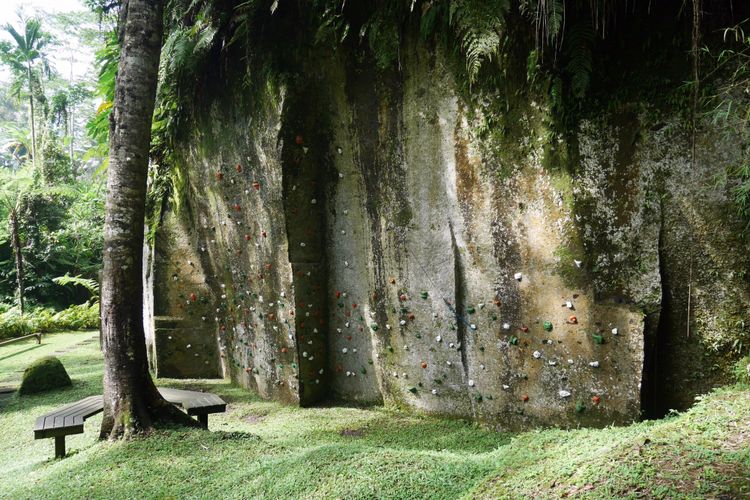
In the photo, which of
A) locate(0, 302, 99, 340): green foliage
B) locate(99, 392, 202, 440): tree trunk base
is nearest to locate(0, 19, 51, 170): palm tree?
locate(0, 302, 99, 340): green foliage

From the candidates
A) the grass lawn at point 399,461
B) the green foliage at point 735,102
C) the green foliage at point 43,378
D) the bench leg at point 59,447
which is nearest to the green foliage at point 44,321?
the green foliage at point 43,378

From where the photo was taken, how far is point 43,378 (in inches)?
313

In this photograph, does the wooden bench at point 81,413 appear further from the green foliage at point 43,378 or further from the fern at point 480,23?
the fern at point 480,23

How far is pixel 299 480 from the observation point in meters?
3.55

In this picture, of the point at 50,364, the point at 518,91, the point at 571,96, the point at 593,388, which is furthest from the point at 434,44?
the point at 50,364

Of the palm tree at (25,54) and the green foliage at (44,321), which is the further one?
the palm tree at (25,54)

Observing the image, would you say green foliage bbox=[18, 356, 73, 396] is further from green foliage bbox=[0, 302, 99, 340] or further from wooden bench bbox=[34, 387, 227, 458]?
green foliage bbox=[0, 302, 99, 340]

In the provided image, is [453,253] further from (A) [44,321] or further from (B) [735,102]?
(A) [44,321]

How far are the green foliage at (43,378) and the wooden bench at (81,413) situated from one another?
9.74ft

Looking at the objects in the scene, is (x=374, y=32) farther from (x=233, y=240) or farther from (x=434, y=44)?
(x=233, y=240)

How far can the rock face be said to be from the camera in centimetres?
429

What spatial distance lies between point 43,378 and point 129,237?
176 inches

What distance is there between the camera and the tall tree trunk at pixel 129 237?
4.74m

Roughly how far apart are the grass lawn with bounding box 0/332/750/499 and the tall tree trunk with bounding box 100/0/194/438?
325 millimetres
